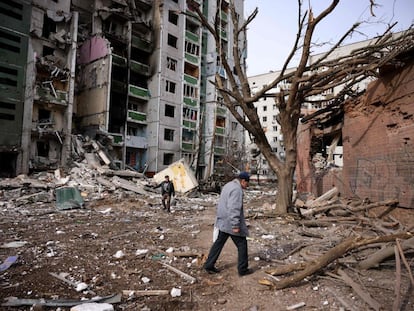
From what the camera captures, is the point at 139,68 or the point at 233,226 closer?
the point at 233,226

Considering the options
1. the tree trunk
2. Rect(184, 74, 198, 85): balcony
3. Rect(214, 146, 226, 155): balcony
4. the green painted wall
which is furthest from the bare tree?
Rect(214, 146, 226, 155): balcony

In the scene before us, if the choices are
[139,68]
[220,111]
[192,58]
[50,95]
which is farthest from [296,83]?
[220,111]

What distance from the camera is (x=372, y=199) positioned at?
26.8 ft

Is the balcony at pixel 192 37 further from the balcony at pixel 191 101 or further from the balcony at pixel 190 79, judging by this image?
the balcony at pixel 191 101

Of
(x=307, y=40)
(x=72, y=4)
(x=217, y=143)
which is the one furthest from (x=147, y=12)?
(x=307, y=40)

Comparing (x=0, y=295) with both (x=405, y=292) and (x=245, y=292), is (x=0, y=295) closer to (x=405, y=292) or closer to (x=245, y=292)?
(x=245, y=292)

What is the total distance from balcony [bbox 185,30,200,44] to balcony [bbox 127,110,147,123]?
11.0m

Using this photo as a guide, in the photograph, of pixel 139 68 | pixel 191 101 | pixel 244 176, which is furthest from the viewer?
pixel 191 101

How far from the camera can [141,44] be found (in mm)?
27688

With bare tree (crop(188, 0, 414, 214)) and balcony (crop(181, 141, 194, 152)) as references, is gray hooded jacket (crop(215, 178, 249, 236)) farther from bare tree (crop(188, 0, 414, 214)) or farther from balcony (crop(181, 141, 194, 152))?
balcony (crop(181, 141, 194, 152))

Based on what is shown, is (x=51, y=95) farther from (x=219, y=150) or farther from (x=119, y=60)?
(x=219, y=150)

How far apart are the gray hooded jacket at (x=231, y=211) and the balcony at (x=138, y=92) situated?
2375 centimetres

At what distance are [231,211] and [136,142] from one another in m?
23.2

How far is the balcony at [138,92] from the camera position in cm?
2595
